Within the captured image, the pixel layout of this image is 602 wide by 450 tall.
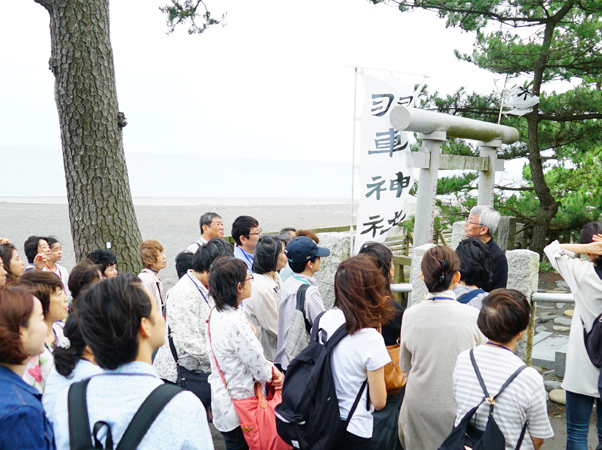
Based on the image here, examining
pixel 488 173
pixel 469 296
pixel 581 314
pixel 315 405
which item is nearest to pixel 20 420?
pixel 315 405

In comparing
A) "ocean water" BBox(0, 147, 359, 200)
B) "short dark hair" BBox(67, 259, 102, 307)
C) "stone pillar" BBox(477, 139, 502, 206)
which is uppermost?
"stone pillar" BBox(477, 139, 502, 206)

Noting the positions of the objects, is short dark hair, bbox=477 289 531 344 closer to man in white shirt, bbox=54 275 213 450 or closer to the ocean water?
man in white shirt, bbox=54 275 213 450

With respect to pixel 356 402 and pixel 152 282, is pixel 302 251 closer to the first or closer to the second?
pixel 356 402

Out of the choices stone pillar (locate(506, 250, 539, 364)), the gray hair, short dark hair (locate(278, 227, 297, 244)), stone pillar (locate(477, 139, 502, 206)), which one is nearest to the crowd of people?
stone pillar (locate(506, 250, 539, 364))

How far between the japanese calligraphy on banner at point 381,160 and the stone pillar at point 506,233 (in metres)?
6.30

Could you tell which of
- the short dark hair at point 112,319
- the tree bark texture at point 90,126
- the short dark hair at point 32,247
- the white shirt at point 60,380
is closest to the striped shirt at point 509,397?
the short dark hair at point 112,319

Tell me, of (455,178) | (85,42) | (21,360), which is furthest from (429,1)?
(21,360)

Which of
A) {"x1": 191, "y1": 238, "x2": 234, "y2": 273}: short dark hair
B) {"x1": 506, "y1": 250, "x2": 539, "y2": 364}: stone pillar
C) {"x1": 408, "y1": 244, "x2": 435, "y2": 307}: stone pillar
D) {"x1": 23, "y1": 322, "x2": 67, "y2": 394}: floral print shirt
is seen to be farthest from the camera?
{"x1": 408, "y1": 244, "x2": 435, "y2": 307}: stone pillar

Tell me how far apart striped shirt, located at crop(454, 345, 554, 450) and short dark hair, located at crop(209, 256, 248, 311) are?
4.31 feet

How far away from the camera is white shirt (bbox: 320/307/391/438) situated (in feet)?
7.52

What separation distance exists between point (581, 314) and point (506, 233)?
874cm

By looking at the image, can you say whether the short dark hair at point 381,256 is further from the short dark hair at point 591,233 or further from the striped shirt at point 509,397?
the short dark hair at point 591,233

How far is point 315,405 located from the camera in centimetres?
235

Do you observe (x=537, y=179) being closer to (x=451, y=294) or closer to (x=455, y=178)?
(x=455, y=178)
